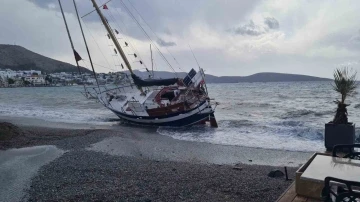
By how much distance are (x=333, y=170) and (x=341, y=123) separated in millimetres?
4514

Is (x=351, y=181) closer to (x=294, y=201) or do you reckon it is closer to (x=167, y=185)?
(x=294, y=201)

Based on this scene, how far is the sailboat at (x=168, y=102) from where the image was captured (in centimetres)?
2145

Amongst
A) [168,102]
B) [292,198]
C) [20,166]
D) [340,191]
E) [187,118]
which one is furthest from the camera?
[168,102]

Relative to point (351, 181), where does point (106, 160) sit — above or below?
below

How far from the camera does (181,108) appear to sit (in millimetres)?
21344

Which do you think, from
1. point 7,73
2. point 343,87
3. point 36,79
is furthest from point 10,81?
point 343,87

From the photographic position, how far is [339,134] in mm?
7125

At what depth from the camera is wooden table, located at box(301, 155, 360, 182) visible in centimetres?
318

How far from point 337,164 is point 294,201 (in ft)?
2.22

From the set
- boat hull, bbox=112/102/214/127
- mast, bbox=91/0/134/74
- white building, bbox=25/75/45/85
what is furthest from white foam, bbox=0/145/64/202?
white building, bbox=25/75/45/85

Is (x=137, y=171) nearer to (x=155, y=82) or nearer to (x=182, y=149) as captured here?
(x=182, y=149)

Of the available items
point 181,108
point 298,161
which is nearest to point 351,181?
point 298,161

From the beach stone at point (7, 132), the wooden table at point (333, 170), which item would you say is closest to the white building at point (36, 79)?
the beach stone at point (7, 132)

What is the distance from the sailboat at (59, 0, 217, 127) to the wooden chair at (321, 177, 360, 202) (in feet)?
60.0
